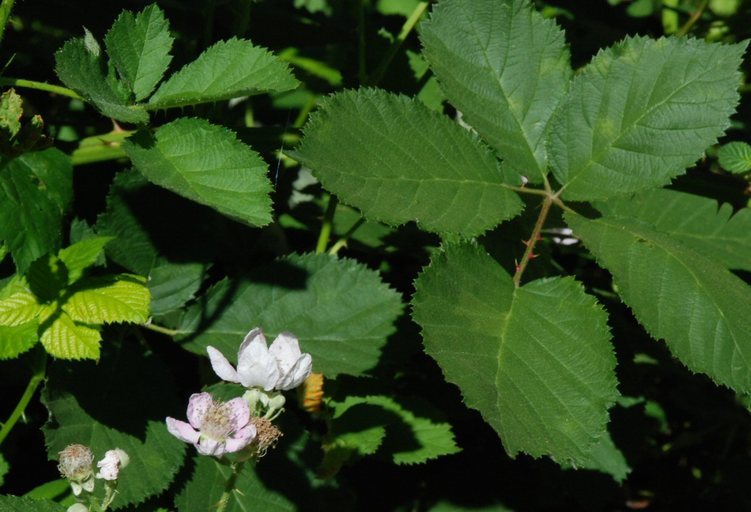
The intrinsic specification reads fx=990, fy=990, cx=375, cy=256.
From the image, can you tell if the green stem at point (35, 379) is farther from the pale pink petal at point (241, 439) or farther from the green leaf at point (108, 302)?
the pale pink petal at point (241, 439)

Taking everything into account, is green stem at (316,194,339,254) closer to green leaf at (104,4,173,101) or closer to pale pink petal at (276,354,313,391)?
green leaf at (104,4,173,101)

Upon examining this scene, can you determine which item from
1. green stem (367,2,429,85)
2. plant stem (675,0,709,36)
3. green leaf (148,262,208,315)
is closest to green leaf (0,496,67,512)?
green leaf (148,262,208,315)

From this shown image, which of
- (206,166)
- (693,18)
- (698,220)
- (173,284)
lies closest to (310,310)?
(173,284)

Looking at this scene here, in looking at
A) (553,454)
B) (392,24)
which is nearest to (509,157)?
(553,454)

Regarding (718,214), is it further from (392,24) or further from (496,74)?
(392,24)

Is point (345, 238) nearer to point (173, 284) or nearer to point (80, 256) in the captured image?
point (173, 284)

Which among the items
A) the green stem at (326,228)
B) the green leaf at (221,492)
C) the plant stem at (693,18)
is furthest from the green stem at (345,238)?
the plant stem at (693,18)
